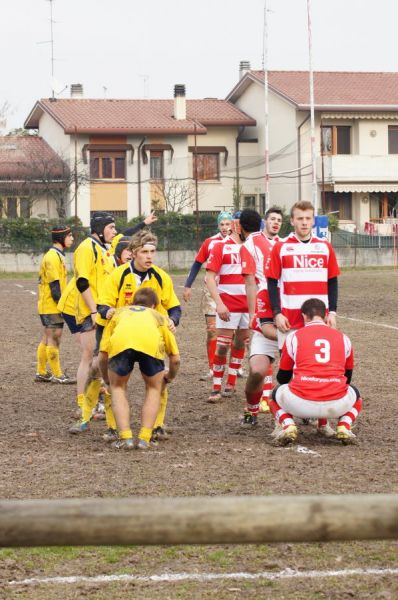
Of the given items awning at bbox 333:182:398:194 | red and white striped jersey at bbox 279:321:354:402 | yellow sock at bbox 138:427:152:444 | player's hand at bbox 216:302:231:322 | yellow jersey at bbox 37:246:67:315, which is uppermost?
awning at bbox 333:182:398:194

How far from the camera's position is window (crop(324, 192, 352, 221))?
57219mm

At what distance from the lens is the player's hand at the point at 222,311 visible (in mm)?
11891

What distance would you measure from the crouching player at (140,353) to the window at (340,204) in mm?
48519

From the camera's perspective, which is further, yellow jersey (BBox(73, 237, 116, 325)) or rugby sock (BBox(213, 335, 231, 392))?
rugby sock (BBox(213, 335, 231, 392))

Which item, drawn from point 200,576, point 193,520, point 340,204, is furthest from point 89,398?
point 340,204

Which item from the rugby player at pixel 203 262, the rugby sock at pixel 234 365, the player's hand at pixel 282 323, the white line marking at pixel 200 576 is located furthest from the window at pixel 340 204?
the white line marking at pixel 200 576

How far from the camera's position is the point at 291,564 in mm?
5711

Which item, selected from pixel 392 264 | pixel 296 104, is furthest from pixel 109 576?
pixel 296 104

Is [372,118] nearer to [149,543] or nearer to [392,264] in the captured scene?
[392,264]

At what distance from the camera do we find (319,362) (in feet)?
28.9

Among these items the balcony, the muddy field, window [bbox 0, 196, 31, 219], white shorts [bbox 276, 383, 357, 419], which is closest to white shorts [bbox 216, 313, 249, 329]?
the muddy field

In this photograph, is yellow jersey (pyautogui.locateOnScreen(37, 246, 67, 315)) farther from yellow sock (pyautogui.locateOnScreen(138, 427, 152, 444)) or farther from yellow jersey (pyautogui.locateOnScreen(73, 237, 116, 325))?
yellow sock (pyautogui.locateOnScreen(138, 427, 152, 444))

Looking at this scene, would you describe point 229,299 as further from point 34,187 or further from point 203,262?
point 34,187

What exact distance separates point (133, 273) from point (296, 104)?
47.3 m
